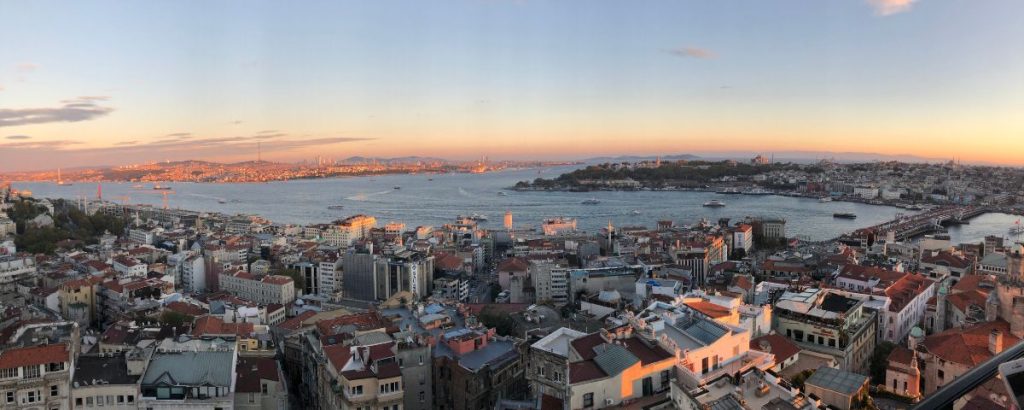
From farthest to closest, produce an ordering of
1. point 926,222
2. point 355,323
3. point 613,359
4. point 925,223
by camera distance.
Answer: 1. point 926,222
2. point 925,223
3. point 355,323
4. point 613,359

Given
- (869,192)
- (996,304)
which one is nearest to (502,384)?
(996,304)

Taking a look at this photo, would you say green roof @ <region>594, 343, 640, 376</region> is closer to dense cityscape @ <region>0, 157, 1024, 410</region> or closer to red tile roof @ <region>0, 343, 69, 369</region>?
dense cityscape @ <region>0, 157, 1024, 410</region>

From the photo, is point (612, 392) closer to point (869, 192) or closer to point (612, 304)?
point (612, 304)

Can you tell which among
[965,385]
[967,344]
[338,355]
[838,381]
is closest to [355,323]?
[338,355]

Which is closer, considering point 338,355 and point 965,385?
point 965,385

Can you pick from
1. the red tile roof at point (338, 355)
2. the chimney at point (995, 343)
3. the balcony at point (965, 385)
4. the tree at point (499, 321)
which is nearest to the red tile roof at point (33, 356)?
the red tile roof at point (338, 355)

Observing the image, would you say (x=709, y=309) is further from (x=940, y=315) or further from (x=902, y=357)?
(x=940, y=315)

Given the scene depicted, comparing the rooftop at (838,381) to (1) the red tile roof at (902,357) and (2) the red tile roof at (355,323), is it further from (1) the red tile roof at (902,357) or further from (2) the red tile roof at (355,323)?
(2) the red tile roof at (355,323)
